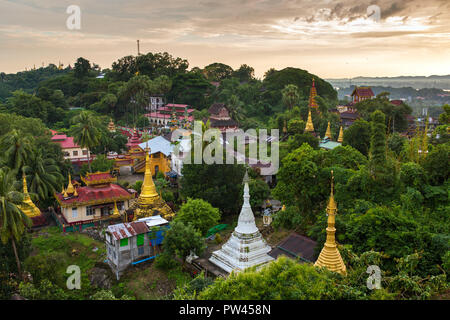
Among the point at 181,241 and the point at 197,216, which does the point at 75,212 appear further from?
the point at 181,241

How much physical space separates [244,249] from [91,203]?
1395 cm

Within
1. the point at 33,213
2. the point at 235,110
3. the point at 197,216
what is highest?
the point at 235,110

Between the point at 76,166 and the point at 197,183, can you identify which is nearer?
the point at 197,183

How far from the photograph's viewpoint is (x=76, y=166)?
41.4 m

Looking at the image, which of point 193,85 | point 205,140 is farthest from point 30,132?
point 193,85

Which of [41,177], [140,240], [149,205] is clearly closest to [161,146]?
[41,177]

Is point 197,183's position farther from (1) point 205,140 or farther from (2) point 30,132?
(2) point 30,132

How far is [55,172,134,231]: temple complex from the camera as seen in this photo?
27891 millimetres

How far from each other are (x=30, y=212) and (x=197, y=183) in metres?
12.7

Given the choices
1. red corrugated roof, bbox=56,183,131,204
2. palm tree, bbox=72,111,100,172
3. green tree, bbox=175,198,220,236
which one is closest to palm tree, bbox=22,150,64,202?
red corrugated roof, bbox=56,183,131,204

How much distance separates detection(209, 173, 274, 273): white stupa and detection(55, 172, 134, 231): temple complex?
11.7 meters

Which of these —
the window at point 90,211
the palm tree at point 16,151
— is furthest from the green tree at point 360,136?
the palm tree at point 16,151

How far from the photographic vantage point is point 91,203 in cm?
2827

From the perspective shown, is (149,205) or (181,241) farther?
(149,205)
